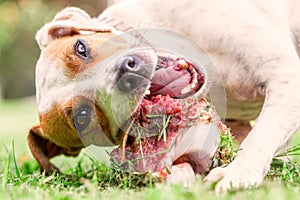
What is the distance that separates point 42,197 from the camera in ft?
7.98

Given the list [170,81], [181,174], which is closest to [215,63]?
[170,81]

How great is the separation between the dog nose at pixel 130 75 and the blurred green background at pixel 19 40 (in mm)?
14717

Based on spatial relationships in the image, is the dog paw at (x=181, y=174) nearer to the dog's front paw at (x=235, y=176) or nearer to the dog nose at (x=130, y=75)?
the dog's front paw at (x=235, y=176)

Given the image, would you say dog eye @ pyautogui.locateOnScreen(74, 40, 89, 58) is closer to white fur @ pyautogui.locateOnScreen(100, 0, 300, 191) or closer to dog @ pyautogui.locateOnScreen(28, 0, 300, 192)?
dog @ pyautogui.locateOnScreen(28, 0, 300, 192)

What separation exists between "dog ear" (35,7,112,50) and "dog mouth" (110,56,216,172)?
630 mm

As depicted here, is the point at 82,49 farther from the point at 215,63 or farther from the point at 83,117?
the point at 215,63

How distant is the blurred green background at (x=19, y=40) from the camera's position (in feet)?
61.2

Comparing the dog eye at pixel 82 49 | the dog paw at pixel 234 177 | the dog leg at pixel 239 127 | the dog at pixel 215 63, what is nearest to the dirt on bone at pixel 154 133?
the dog at pixel 215 63

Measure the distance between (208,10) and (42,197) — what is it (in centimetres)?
154

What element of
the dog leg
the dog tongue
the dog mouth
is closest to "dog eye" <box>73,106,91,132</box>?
the dog mouth

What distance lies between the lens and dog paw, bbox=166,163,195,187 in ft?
8.93

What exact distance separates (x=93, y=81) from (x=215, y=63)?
765 mm

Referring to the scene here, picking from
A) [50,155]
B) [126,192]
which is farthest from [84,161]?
[126,192]

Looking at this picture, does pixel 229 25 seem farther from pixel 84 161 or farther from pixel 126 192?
pixel 84 161
